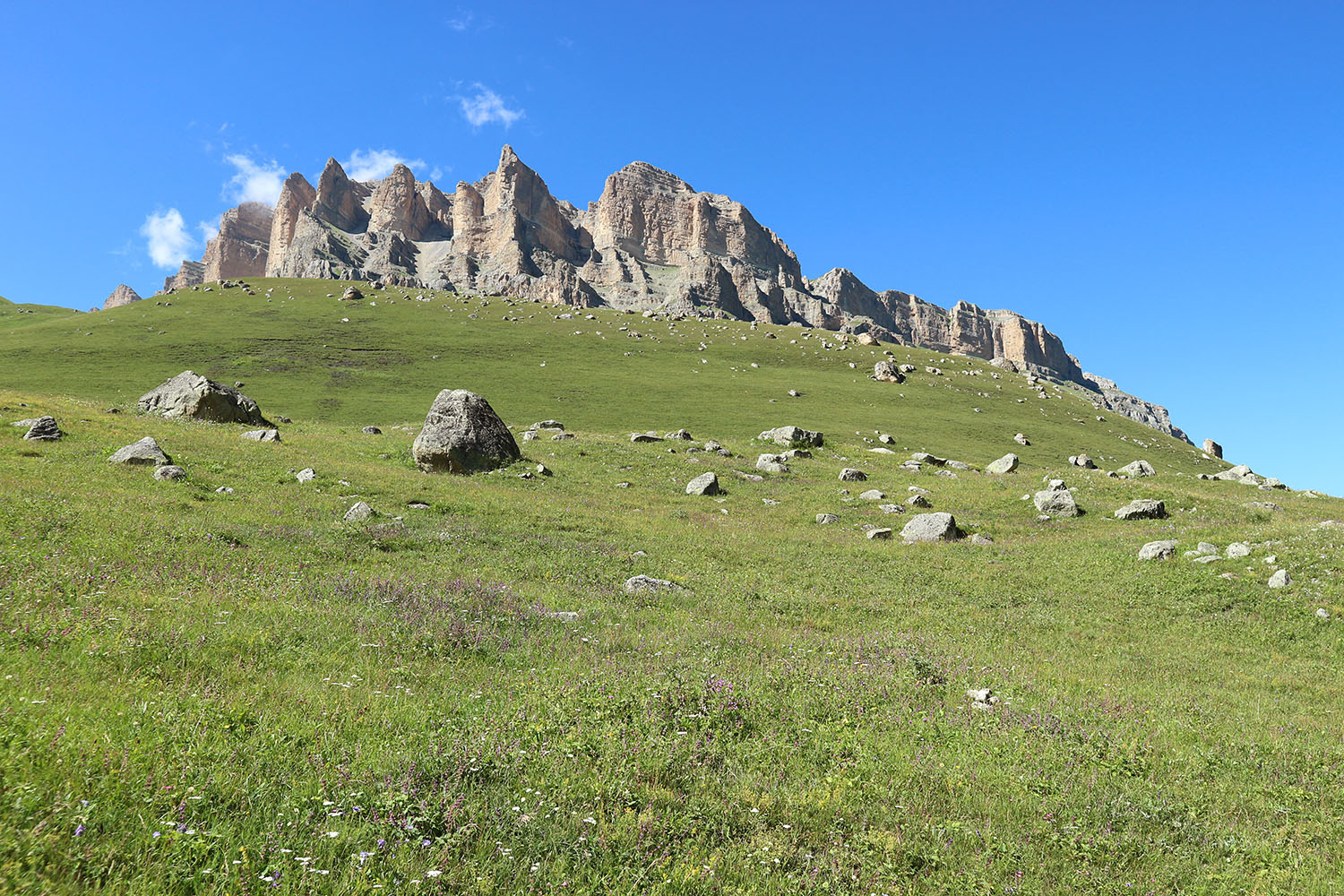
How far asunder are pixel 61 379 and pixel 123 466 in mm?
63987

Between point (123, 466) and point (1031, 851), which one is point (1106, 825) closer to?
point (1031, 851)

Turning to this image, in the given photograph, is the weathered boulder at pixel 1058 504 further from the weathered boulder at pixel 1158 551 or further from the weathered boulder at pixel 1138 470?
the weathered boulder at pixel 1138 470

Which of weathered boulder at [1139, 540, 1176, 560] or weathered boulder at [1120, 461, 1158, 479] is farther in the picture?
weathered boulder at [1120, 461, 1158, 479]

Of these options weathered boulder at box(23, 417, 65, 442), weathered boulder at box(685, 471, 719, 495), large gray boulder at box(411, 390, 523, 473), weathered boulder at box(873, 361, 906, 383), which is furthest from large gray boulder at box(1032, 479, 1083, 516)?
weathered boulder at box(873, 361, 906, 383)

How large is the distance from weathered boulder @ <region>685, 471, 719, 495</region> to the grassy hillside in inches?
216

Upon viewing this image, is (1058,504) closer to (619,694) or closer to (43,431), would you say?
(619,694)

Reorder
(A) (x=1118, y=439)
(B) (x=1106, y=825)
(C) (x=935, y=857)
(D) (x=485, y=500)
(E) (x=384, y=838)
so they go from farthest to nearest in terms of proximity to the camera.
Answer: (A) (x=1118, y=439) < (D) (x=485, y=500) < (B) (x=1106, y=825) < (C) (x=935, y=857) < (E) (x=384, y=838)

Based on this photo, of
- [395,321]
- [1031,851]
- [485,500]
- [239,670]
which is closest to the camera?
[1031,851]

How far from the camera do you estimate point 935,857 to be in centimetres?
544

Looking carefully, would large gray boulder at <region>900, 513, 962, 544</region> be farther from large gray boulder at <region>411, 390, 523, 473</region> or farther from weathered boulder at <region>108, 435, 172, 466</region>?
weathered boulder at <region>108, 435, 172, 466</region>

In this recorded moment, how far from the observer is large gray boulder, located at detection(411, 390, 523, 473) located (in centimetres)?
2953

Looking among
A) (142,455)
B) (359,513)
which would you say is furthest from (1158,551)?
(142,455)

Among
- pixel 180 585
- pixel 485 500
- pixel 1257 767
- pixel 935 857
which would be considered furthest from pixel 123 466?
pixel 1257 767

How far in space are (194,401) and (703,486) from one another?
2984 cm
